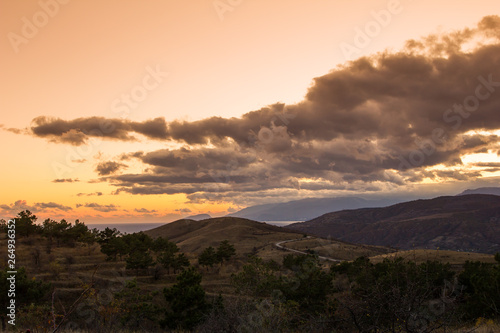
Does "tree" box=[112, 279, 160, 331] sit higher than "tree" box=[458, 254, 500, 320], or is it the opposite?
"tree" box=[458, 254, 500, 320]

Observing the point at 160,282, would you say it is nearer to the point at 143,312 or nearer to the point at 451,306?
the point at 143,312

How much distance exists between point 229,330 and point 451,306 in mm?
8119

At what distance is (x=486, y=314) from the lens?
27.6m

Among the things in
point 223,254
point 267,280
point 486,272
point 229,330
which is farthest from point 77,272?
point 486,272

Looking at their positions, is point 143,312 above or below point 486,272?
below

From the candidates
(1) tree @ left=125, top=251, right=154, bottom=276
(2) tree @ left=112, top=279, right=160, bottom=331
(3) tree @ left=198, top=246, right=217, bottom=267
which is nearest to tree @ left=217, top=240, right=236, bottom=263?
(3) tree @ left=198, top=246, right=217, bottom=267

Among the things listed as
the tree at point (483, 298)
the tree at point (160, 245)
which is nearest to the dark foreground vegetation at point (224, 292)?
the tree at point (483, 298)

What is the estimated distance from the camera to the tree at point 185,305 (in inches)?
1431

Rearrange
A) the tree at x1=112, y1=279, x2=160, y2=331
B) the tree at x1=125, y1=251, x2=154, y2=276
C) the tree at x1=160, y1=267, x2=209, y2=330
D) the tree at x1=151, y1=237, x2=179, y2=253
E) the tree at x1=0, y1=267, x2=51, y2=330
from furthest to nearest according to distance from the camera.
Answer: the tree at x1=151, y1=237, x2=179, y2=253, the tree at x1=125, y1=251, x2=154, y2=276, the tree at x1=112, y1=279, x2=160, y2=331, the tree at x1=160, y1=267, x2=209, y2=330, the tree at x1=0, y1=267, x2=51, y2=330

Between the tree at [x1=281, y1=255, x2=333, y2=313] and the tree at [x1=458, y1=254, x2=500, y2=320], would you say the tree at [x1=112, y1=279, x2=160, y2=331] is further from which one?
the tree at [x1=458, y1=254, x2=500, y2=320]

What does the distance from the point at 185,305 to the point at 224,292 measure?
2228cm

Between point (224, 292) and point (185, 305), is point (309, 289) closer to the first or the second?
point (185, 305)

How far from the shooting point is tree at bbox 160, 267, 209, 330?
36344 mm

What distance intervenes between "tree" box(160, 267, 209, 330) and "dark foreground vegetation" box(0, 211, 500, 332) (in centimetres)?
11
